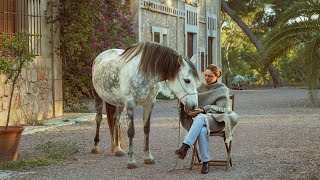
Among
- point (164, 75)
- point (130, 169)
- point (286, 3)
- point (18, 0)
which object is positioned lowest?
point (130, 169)

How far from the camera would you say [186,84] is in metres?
8.15

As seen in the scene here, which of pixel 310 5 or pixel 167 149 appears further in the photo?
pixel 310 5

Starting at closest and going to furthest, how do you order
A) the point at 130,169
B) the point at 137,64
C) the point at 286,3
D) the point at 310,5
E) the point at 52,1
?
the point at 130,169
the point at 137,64
the point at 52,1
the point at 310,5
the point at 286,3

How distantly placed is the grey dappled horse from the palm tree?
7.75 meters

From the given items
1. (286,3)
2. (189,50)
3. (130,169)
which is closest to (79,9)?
(130,169)

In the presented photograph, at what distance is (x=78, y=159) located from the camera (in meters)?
9.17

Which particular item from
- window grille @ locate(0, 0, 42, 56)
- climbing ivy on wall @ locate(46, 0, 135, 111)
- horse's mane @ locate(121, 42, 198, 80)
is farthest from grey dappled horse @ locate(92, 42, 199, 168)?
climbing ivy on wall @ locate(46, 0, 135, 111)

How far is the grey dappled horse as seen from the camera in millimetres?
8195

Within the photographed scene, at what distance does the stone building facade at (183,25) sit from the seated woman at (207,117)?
45.3 ft

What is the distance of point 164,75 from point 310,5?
971 centimetres

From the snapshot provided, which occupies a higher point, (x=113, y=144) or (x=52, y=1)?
(x=52, y=1)

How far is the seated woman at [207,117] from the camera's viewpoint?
7.77m

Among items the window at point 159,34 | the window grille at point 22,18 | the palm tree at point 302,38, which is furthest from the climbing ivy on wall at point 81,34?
the window at point 159,34

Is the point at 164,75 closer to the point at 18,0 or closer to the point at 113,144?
the point at 113,144
